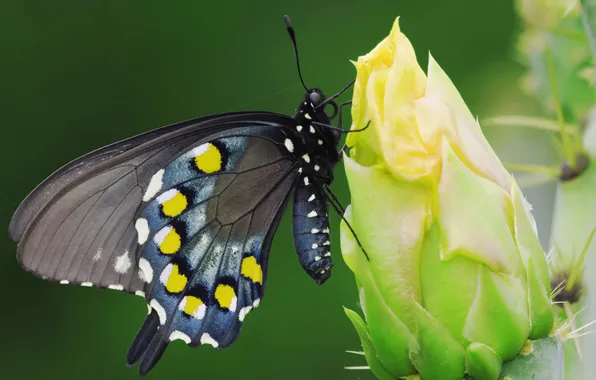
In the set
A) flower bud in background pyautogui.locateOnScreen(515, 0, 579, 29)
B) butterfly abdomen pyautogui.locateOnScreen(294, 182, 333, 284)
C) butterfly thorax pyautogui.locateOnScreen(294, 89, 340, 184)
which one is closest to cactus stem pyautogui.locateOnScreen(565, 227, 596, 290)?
flower bud in background pyautogui.locateOnScreen(515, 0, 579, 29)

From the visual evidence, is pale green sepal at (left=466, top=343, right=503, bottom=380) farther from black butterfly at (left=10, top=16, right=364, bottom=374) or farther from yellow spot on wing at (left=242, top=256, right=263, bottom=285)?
yellow spot on wing at (left=242, top=256, right=263, bottom=285)

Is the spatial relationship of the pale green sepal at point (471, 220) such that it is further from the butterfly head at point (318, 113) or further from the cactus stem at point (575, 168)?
the butterfly head at point (318, 113)

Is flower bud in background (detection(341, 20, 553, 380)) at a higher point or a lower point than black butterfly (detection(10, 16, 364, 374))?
lower

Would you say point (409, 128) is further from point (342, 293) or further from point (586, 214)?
point (342, 293)

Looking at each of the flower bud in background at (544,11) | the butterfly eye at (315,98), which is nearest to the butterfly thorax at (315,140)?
the butterfly eye at (315,98)

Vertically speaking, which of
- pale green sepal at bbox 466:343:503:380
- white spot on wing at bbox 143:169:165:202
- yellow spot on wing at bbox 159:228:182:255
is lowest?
pale green sepal at bbox 466:343:503:380

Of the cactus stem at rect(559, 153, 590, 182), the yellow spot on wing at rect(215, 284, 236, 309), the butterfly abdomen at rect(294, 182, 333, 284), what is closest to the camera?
the cactus stem at rect(559, 153, 590, 182)

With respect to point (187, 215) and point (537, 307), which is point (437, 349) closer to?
point (537, 307)
